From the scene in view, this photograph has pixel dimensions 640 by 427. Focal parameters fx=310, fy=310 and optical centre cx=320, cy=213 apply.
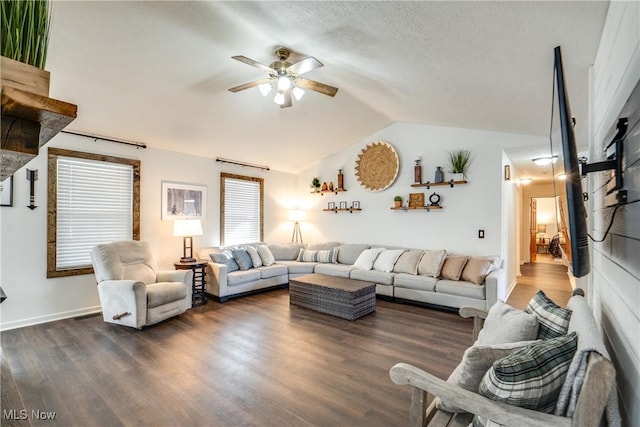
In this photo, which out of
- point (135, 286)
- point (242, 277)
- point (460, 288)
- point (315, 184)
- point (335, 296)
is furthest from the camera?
point (315, 184)

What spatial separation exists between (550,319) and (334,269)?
3.89m

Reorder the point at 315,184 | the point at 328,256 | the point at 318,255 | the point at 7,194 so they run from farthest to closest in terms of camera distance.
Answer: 1. the point at 315,184
2. the point at 318,255
3. the point at 328,256
4. the point at 7,194

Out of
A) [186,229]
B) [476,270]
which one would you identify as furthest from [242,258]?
[476,270]

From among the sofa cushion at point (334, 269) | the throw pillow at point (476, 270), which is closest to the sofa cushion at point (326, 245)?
the sofa cushion at point (334, 269)

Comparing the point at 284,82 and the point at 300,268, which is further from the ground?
the point at 284,82

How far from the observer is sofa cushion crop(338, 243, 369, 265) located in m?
5.73

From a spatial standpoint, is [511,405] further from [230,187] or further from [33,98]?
[230,187]

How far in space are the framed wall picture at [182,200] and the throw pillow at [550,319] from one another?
4.92 m

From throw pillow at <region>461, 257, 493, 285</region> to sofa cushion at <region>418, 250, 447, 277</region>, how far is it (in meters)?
0.34

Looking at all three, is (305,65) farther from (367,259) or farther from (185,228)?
(367,259)

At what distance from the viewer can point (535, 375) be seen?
3.61 feet

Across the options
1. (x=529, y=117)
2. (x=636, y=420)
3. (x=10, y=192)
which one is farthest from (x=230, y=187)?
(x=636, y=420)

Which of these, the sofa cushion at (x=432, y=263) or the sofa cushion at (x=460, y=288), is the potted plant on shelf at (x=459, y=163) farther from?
the sofa cushion at (x=460, y=288)

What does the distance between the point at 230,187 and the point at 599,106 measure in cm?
535
